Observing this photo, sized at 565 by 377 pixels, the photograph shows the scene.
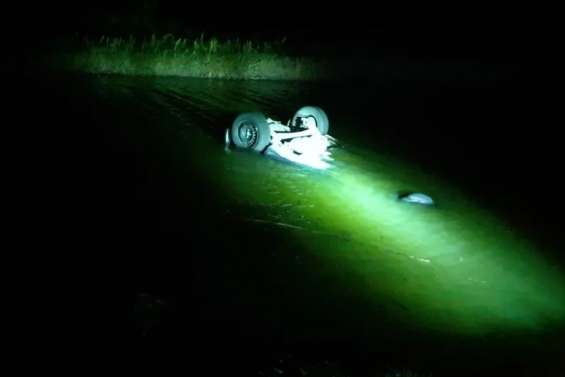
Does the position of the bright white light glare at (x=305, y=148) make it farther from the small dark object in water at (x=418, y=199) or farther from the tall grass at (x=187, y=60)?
the tall grass at (x=187, y=60)

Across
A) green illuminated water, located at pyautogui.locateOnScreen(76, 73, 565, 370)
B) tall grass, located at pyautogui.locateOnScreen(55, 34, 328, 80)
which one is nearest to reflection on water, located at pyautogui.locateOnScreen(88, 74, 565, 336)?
green illuminated water, located at pyautogui.locateOnScreen(76, 73, 565, 370)

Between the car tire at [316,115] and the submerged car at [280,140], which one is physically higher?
the car tire at [316,115]

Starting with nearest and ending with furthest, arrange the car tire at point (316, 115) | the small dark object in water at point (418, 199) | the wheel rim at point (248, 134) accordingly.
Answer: the small dark object in water at point (418, 199) < the wheel rim at point (248, 134) < the car tire at point (316, 115)

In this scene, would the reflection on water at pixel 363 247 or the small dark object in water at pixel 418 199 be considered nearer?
the reflection on water at pixel 363 247

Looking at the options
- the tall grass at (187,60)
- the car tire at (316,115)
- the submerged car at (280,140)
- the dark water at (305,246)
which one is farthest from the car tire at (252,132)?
the tall grass at (187,60)

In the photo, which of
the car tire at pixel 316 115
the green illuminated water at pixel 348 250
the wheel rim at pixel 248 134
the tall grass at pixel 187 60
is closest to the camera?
the green illuminated water at pixel 348 250

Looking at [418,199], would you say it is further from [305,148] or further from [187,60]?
[187,60]

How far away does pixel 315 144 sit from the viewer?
9.95m

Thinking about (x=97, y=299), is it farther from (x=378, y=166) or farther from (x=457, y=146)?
(x=457, y=146)

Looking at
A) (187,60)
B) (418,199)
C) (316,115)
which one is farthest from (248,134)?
(187,60)

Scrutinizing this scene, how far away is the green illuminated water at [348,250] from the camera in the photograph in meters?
5.06

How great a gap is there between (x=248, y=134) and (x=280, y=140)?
59 centimetres

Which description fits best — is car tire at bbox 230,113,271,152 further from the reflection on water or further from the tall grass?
the tall grass

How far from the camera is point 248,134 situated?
9.49m
